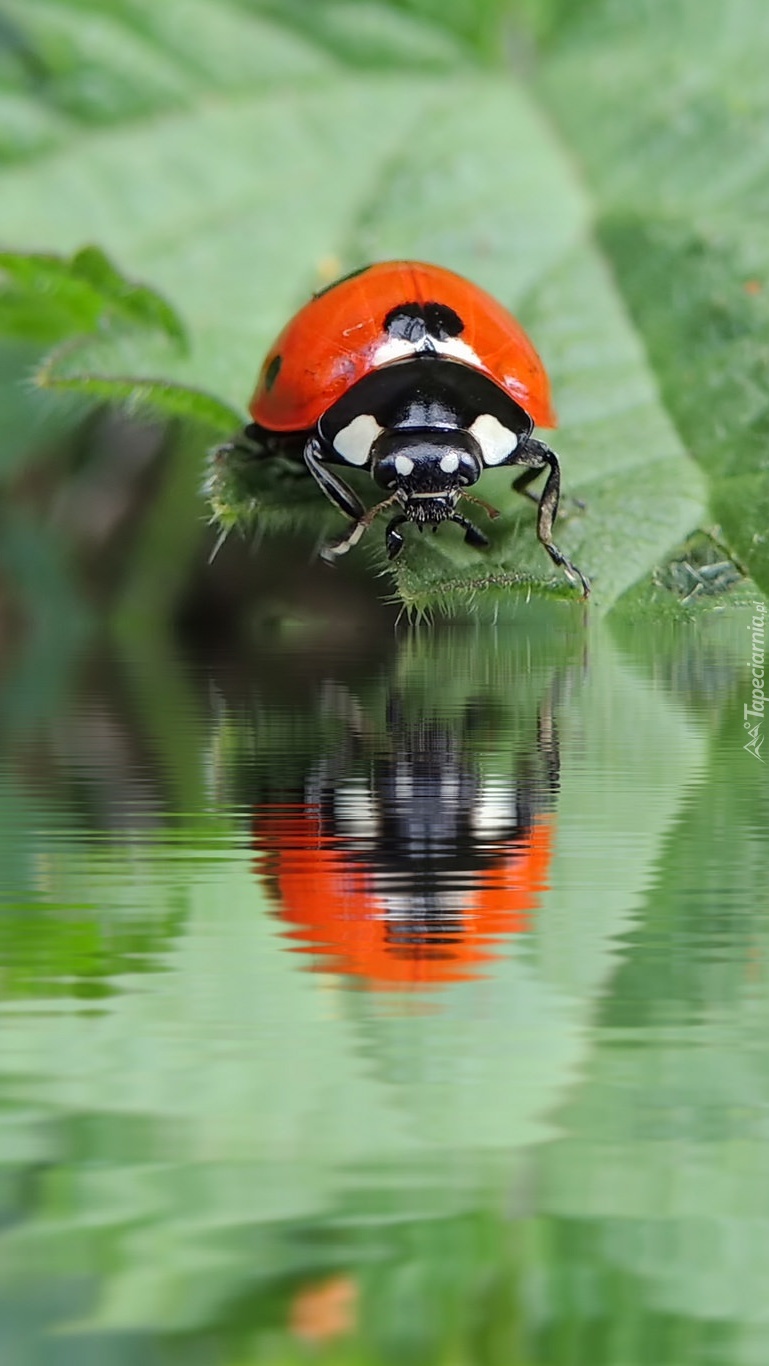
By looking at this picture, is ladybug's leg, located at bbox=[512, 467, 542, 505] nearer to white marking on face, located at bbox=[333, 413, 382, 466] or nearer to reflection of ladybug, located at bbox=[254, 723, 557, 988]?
white marking on face, located at bbox=[333, 413, 382, 466]

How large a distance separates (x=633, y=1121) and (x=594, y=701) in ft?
2.75

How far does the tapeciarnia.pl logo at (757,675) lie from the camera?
1.38 m

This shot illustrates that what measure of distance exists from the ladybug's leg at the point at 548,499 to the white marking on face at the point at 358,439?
18 cm

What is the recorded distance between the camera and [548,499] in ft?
5.44

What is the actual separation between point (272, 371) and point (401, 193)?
79 cm

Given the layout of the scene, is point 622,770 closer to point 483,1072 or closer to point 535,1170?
point 483,1072

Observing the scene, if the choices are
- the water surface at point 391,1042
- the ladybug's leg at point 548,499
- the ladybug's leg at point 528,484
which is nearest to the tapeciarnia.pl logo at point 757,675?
the water surface at point 391,1042

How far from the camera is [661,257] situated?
2.28m

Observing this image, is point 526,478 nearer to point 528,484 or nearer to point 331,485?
point 528,484

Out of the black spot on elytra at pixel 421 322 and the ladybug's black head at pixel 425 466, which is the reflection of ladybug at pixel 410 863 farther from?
the black spot on elytra at pixel 421 322

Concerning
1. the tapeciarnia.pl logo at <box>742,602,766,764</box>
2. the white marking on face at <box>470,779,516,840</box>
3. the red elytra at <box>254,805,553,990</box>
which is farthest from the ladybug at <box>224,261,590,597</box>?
the red elytra at <box>254,805,553,990</box>

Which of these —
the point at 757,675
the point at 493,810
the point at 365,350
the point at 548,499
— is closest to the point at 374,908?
the point at 493,810

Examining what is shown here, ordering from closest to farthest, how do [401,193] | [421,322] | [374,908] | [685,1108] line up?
1. [685,1108]
2. [374,908]
3. [421,322]
4. [401,193]

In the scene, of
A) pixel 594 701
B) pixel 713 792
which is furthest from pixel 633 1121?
pixel 594 701
